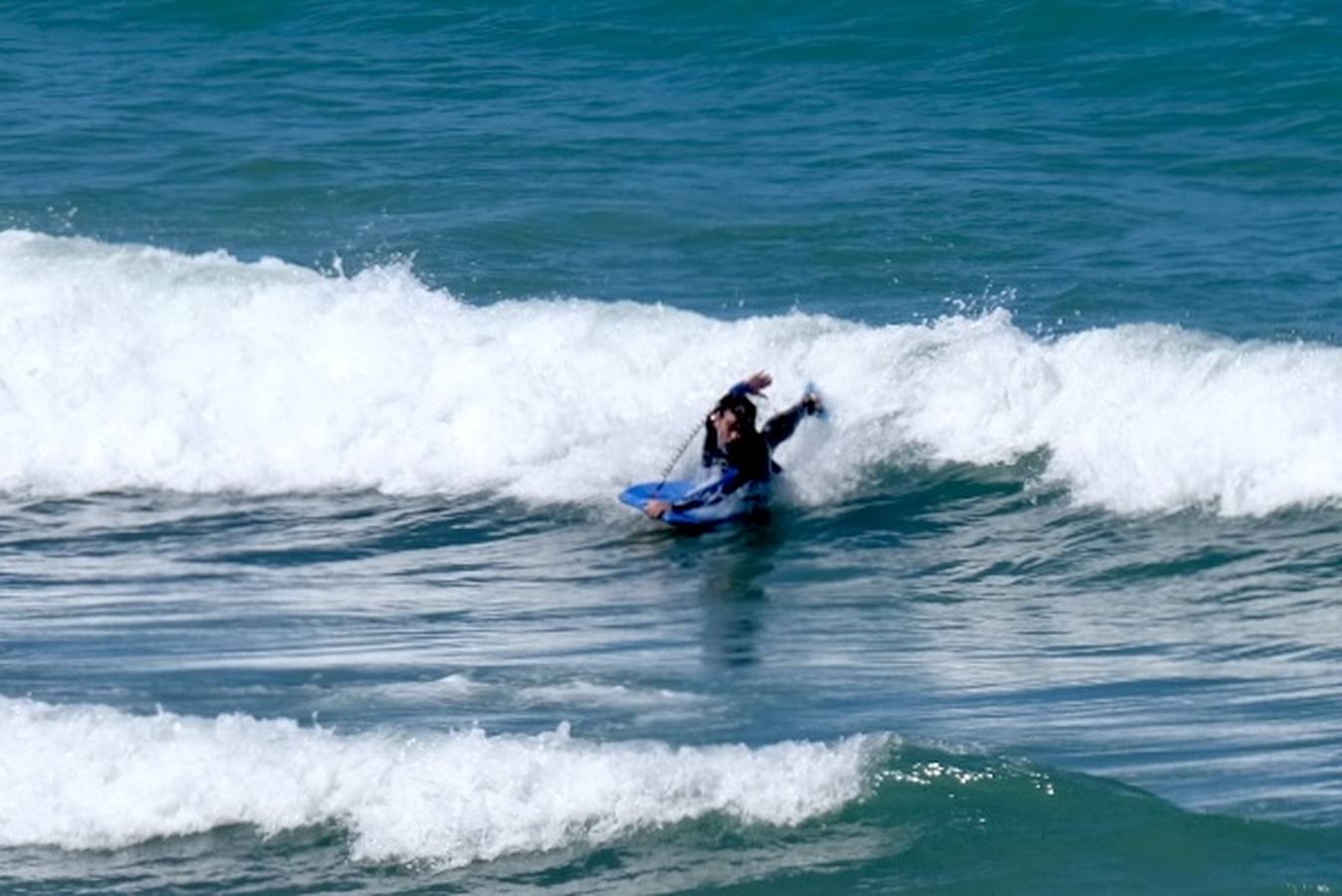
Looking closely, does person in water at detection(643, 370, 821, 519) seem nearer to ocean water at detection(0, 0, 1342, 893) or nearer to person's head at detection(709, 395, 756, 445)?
Answer: person's head at detection(709, 395, 756, 445)

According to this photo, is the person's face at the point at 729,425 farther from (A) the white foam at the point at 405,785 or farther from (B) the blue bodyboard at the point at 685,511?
(A) the white foam at the point at 405,785

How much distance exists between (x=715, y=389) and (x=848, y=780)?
8889 millimetres

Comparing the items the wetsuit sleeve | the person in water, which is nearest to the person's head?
the person in water

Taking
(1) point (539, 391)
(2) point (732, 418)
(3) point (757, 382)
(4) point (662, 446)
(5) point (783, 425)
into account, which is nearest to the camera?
(3) point (757, 382)

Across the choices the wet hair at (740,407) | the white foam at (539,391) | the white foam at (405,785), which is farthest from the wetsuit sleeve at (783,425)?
the white foam at (405,785)

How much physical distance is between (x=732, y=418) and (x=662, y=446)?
5.78ft

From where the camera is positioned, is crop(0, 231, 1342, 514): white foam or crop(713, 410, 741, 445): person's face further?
crop(0, 231, 1342, 514): white foam

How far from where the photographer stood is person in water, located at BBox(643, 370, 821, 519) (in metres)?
16.7

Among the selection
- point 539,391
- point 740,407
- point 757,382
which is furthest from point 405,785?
point 539,391

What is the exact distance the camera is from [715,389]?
1900 cm

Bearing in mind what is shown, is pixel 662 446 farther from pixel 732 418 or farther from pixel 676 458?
pixel 732 418

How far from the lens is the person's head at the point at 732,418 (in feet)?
55.1

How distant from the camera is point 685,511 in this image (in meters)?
16.7

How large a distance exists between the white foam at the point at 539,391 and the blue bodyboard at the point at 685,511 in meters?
0.64
